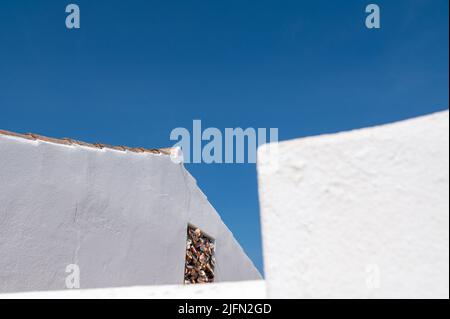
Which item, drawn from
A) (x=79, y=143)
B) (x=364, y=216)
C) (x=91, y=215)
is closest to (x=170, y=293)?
(x=364, y=216)

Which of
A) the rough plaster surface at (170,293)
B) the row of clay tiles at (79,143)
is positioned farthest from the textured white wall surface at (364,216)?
the row of clay tiles at (79,143)

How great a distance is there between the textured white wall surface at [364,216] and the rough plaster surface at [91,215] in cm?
431

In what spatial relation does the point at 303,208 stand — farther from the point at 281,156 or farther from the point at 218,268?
the point at 218,268

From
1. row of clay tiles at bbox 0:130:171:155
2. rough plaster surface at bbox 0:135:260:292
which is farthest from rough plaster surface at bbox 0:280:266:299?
row of clay tiles at bbox 0:130:171:155

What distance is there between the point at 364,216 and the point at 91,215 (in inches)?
202

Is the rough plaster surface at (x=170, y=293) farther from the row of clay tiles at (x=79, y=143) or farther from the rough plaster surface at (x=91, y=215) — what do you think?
the row of clay tiles at (x=79, y=143)

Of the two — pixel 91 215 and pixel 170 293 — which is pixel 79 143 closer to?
pixel 91 215

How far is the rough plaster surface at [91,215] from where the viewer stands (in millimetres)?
5062

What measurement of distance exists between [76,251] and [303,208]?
490 cm

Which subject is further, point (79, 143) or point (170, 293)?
point (79, 143)

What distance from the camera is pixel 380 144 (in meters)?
1.37

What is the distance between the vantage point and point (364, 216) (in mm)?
A: 1331
